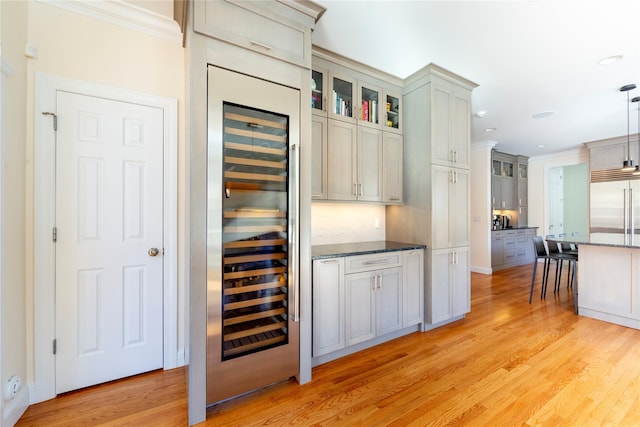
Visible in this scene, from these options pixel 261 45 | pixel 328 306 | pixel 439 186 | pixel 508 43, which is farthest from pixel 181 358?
pixel 508 43

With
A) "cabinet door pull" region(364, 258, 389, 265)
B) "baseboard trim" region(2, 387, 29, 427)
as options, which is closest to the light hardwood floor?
"baseboard trim" region(2, 387, 29, 427)

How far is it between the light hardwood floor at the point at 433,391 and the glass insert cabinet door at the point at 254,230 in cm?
46

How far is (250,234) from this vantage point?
186 centimetres

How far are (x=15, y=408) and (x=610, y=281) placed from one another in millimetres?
5412

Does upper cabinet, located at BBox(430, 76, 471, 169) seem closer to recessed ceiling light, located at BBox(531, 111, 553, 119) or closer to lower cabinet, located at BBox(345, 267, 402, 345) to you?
lower cabinet, located at BBox(345, 267, 402, 345)

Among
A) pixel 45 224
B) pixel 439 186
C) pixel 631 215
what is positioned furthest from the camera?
pixel 631 215

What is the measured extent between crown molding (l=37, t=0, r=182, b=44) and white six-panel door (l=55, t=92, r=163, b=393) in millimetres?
606

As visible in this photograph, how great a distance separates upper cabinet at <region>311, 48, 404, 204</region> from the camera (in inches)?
101

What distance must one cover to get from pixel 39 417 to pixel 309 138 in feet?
8.13

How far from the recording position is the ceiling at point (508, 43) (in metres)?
2.03

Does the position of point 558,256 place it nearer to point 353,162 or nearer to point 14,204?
point 353,162

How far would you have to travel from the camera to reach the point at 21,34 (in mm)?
1719

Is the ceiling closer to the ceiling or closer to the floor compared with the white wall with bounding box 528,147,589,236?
closer to the ceiling

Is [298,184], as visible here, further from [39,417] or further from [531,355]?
[531,355]
